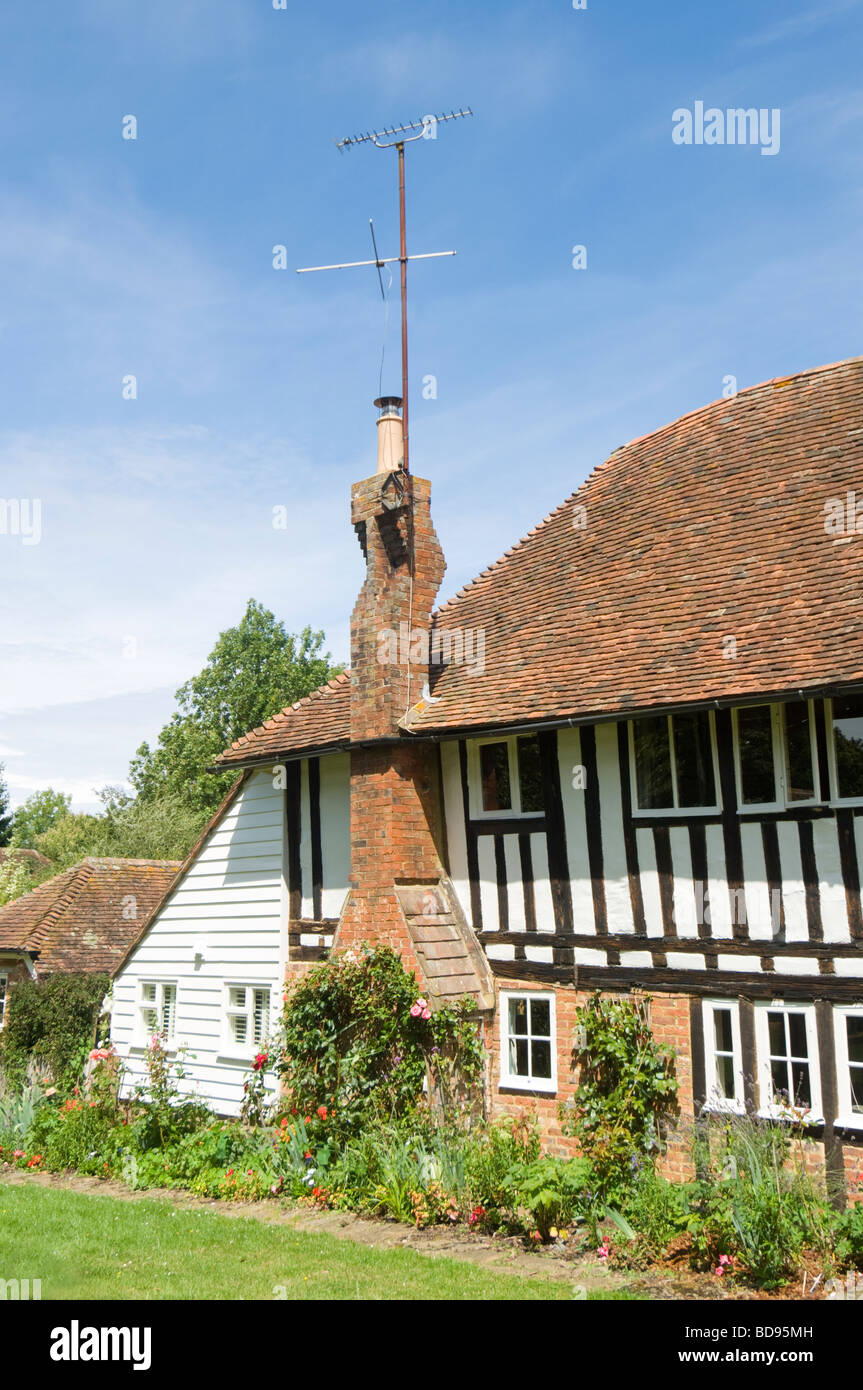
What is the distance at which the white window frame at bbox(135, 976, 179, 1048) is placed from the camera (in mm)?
15883

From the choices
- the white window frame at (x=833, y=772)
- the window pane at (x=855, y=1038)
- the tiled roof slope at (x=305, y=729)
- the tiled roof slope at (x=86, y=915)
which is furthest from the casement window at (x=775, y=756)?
the tiled roof slope at (x=86, y=915)

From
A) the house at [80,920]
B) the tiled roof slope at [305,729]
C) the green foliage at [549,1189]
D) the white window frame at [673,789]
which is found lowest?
the green foliage at [549,1189]

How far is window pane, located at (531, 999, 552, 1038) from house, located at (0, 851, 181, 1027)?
10966 mm

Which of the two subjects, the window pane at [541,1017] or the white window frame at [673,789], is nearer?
the white window frame at [673,789]

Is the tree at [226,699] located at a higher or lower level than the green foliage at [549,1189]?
higher

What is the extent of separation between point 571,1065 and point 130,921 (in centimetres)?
1424

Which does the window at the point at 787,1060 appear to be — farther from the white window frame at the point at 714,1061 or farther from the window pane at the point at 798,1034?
the white window frame at the point at 714,1061

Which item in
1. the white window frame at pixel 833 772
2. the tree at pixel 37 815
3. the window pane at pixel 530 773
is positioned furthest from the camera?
the tree at pixel 37 815

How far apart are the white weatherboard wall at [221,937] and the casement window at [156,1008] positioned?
4.5 inches

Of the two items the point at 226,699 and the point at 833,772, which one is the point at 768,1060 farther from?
the point at 226,699

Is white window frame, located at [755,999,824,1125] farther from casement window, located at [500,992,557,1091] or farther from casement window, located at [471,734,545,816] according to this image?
casement window, located at [471,734,545,816]

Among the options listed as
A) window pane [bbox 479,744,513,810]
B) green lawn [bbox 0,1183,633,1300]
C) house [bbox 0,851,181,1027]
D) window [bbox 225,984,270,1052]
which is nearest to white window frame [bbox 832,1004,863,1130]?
green lawn [bbox 0,1183,633,1300]

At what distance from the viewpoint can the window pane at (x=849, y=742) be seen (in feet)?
31.0
